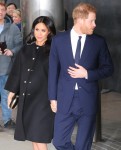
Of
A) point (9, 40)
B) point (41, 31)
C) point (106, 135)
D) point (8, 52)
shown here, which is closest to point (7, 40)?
point (9, 40)

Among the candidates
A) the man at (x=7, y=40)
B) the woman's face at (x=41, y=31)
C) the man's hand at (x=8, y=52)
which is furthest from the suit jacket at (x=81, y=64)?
the man at (x=7, y=40)

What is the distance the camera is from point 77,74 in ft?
12.9

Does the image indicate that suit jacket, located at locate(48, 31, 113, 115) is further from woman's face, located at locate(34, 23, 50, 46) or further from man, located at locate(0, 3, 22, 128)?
man, located at locate(0, 3, 22, 128)

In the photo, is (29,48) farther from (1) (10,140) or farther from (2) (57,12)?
(1) (10,140)

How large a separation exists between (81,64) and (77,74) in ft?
0.40

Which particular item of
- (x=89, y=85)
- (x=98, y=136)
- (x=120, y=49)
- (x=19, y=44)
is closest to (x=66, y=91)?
(x=89, y=85)

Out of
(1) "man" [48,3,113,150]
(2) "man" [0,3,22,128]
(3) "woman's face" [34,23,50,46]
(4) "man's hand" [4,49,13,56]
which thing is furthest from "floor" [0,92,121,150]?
(3) "woman's face" [34,23,50,46]

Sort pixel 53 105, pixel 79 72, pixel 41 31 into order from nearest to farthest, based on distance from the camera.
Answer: pixel 79 72, pixel 53 105, pixel 41 31

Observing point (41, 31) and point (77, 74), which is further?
point (41, 31)

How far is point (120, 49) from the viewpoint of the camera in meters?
9.41

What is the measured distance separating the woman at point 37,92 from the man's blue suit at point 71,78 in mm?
236

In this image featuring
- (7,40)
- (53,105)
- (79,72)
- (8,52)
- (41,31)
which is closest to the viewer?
(79,72)

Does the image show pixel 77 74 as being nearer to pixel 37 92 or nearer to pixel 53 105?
pixel 53 105

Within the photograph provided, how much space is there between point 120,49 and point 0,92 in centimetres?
365
